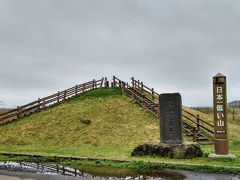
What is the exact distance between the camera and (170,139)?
16312mm

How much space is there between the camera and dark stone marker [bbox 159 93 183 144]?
16.3 metres

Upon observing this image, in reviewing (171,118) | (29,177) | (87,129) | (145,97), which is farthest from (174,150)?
(145,97)

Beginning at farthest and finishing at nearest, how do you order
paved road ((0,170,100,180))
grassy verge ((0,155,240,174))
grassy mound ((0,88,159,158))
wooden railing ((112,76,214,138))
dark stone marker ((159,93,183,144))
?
wooden railing ((112,76,214,138))
grassy mound ((0,88,159,158))
dark stone marker ((159,93,183,144))
grassy verge ((0,155,240,174))
paved road ((0,170,100,180))

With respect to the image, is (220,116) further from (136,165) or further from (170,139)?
(136,165)

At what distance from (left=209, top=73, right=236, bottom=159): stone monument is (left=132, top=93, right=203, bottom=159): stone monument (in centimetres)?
123

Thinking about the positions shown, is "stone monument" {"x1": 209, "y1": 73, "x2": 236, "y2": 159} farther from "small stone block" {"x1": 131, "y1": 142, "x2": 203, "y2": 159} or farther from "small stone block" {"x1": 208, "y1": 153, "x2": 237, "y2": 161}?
"small stone block" {"x1": 131, "y1": 142, "x2": 203, "y2": 159}

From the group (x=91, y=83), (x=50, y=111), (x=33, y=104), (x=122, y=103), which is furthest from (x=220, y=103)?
(x=91, y=83)

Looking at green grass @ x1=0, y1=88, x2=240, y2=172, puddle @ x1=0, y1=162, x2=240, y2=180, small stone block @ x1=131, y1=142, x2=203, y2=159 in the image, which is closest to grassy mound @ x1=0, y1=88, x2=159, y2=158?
green grass @ x1=0, y1=88, x2=240, y2=172

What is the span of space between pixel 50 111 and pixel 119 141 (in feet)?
33.1

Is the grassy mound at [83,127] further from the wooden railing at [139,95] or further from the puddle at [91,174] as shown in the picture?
the puddle at [91,174]

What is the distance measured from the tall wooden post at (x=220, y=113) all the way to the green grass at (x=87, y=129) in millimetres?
4752

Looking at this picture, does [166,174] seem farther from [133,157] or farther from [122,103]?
[122,103]

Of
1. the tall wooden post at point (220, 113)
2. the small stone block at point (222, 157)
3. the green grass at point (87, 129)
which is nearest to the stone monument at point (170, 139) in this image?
the small stone block at point (222, 157)

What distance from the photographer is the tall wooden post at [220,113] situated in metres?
14.6
